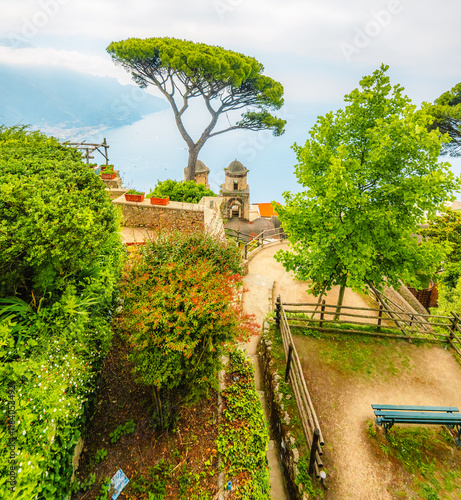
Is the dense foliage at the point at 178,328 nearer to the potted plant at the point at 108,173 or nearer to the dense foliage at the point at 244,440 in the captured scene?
the dense foliage at the point at 244,440

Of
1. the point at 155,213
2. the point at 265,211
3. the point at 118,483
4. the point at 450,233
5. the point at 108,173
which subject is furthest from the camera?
the point at 265,211

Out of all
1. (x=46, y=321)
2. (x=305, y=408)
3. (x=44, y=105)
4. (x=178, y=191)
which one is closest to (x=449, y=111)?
(x=178, y=191)

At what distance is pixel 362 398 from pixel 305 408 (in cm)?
150

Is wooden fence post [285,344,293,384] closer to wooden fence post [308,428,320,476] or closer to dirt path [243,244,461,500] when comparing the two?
dirt path [243,244,461,500]

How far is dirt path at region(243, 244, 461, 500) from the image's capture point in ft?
15.3

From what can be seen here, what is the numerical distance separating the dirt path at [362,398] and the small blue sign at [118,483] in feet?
10.7

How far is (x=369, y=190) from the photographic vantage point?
7.31 meters

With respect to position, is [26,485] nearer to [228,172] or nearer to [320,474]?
[320,474]

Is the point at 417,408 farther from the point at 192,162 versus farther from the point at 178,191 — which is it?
the point at 192,162

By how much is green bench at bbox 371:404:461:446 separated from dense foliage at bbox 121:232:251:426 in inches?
130

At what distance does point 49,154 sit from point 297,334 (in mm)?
7775

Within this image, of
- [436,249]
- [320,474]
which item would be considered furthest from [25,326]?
[436,249]

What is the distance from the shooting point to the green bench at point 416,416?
16.5 ft

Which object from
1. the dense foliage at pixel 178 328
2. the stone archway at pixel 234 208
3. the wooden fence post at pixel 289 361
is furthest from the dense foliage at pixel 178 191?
the dense foliage at pixel 178 328
